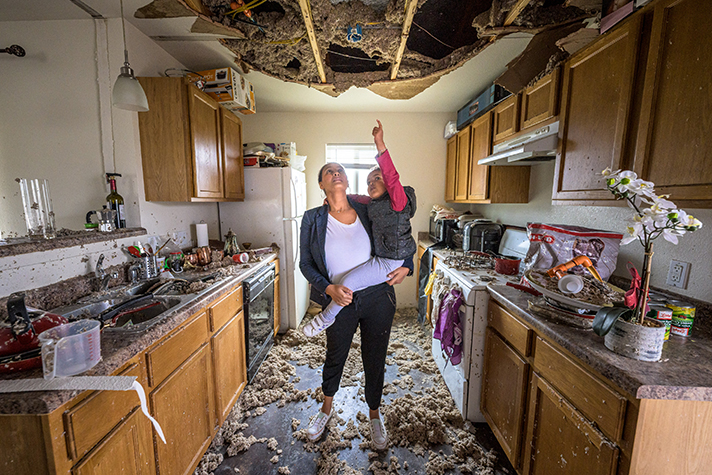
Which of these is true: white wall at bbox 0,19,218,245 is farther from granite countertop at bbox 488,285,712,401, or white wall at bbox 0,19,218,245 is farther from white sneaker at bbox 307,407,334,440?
granite countertop at bbox 488,285,712,401

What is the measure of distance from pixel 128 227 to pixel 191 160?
60 cm

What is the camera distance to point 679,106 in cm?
91

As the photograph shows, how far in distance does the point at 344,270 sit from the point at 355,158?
236 centimetres

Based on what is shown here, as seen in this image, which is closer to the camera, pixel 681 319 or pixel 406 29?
pixel 681 319

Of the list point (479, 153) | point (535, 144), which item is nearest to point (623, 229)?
point (535, 144)

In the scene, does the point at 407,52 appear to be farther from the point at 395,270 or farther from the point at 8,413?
the point at 8,413

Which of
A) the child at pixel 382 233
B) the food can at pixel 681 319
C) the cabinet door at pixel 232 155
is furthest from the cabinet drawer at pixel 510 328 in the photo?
the cabinet door at pixel 232 155

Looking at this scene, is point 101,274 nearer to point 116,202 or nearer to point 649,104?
point 116,202

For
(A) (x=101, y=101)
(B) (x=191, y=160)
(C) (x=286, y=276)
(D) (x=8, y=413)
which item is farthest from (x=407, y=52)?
(D) (x=8, y=413)

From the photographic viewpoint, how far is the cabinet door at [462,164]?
2.75 meters

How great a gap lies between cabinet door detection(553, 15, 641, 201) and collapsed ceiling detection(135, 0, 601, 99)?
310 millimetres

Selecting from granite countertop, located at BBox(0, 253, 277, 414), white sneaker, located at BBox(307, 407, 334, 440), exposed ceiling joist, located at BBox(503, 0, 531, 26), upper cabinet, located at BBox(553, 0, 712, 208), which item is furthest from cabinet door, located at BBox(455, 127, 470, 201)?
granite countertop, located at BBox(0, 253, 277, 414)

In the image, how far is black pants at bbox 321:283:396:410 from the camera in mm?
1474

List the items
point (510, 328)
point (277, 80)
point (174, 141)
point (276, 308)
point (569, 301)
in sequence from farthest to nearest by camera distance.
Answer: point (276, 308) → point (277, 80) → point (174, 141) → point (510, 328) → point (569, 301)
